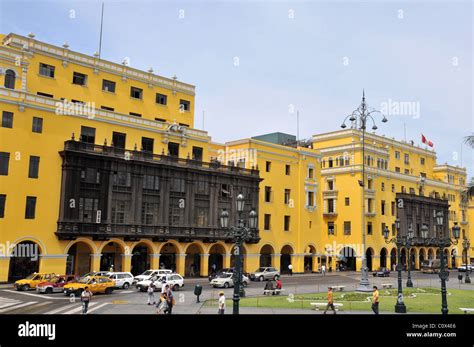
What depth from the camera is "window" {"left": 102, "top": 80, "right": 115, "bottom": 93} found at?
50916 millimetres

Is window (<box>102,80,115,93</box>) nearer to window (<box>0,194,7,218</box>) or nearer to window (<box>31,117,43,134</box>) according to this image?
window (<box>31,117,43,134</box>)

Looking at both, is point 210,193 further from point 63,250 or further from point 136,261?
point 63,250

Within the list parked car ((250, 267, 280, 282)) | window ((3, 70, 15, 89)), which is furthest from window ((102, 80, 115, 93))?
parked car ((250, 267, 280, 282))

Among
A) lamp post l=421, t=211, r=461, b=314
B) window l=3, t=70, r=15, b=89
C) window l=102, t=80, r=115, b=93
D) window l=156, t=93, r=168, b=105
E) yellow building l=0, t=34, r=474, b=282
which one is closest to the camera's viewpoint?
lamp post l=421, t=211, r=461, b=314

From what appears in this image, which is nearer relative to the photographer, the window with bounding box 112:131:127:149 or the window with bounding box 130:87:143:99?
the window with bounding box 112:131:127:149

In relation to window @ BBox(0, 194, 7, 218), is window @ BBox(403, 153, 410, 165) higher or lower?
higher

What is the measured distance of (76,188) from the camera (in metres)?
43.4

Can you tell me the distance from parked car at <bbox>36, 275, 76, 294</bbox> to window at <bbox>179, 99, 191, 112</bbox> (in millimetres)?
26711

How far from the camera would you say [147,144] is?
51000 mm

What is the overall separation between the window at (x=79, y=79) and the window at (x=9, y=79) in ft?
21.3

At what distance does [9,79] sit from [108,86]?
10.6 meters

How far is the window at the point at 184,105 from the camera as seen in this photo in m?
57.5
